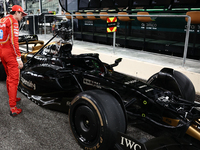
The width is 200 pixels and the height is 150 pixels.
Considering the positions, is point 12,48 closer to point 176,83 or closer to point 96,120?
point 96,120

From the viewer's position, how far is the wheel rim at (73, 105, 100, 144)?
2229 mm

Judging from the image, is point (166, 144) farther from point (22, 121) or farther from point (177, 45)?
point (177, 45)

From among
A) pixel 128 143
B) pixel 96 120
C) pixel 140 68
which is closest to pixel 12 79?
pixel 96 120

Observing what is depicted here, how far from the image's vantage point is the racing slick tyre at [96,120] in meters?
2.11

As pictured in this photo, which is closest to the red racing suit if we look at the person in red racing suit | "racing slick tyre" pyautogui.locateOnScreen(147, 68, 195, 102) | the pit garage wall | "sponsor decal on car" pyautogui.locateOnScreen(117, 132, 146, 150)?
the person in red racing suit

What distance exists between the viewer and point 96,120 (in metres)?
2.19

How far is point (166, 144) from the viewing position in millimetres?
1916

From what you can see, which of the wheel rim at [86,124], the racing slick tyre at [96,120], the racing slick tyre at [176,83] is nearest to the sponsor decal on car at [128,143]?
the racing slick tyre at [96,120]

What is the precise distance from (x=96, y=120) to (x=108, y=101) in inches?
9.3

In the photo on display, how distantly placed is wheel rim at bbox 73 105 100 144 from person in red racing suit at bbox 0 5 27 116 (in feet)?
4.56

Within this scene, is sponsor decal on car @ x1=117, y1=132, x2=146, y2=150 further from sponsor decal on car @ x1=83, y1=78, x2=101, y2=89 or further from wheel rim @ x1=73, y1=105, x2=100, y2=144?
sponsor decal on car @ x1=83, y1=78, x2=101, y2=89

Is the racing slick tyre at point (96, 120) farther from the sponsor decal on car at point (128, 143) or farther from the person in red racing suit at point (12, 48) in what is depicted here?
the person in red racing suit at point (12, 48)

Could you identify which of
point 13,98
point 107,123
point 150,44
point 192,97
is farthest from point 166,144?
point 150,44

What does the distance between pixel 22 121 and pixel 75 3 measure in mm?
9258
